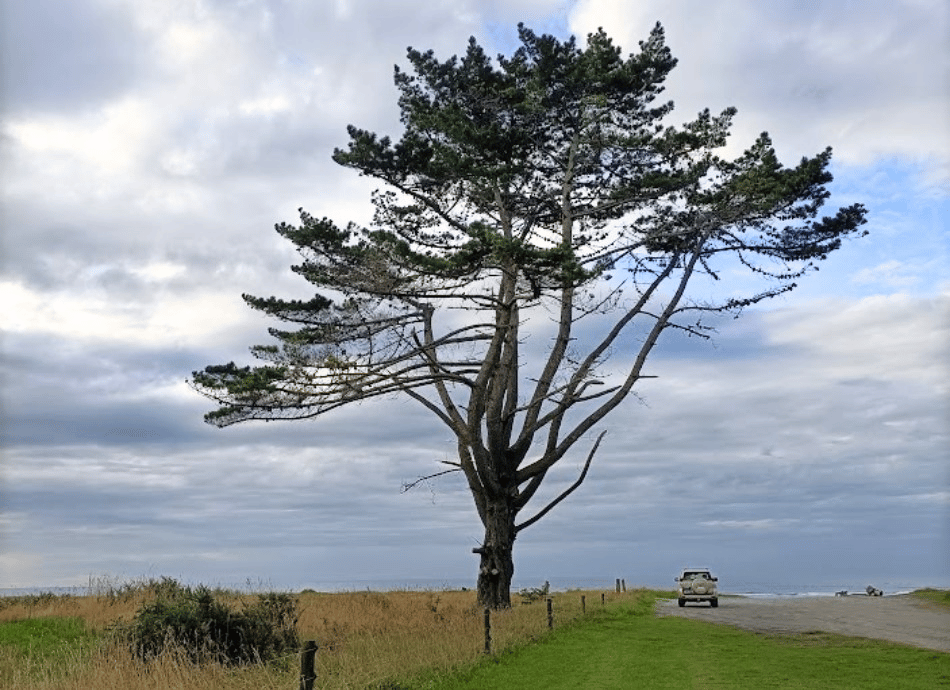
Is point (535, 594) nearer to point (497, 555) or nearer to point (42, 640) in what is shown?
point (497, 555)

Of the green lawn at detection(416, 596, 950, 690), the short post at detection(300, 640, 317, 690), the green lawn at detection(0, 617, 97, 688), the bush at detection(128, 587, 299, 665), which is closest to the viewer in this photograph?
the short post at detection(300, 640, 317, 690)

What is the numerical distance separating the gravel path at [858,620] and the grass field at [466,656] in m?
1.44

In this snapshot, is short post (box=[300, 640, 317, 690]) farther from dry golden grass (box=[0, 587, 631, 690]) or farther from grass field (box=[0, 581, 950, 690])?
grass field (box=[0, 581, 950, 690])

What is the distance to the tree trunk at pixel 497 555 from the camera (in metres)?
27.5

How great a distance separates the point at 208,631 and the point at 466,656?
4440mm

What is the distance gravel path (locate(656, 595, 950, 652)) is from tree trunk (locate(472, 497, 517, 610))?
6.15 meters

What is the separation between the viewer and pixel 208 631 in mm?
16984

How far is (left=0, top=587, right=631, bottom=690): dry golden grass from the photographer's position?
12172 millimetres

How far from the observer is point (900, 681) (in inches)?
602

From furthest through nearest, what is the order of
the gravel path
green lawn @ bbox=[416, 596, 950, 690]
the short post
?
1. the gravel path
2. green lawn @ bbox=[416, 596, 950, 690]
3. the short post

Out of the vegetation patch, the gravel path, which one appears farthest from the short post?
the gravel path

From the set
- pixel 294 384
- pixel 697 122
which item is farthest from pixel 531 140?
pixel 294 384

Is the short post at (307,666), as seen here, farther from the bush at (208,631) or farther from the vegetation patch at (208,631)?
the bush at (208,631)

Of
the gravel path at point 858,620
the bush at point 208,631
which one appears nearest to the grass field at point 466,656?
the bush at point 208,631
